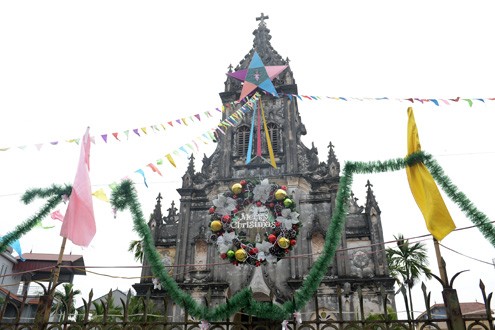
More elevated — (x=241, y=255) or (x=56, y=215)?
(x=56, y=215)

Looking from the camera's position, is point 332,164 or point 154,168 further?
point 332,164

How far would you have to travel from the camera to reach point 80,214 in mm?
7086

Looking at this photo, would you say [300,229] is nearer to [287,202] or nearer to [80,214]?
[287,202]

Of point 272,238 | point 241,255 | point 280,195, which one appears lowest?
point 241,255

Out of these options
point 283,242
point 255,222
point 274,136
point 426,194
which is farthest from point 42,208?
point 274,136

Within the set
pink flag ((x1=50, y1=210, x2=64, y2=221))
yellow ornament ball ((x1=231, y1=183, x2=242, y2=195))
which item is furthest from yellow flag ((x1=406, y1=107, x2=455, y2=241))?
pink flag ((x1=50, y1=210, x2=64, y2=221))

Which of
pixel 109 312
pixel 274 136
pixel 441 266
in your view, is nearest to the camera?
pixel 441 266

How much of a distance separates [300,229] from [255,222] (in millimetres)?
10589

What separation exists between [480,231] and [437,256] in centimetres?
89

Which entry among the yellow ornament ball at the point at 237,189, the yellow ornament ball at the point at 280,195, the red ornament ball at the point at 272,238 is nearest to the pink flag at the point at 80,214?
the yellow ornament ball at the point at 237,189

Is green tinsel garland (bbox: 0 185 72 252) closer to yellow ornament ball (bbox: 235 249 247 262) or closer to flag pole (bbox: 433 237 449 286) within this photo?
yellow ornament ball (bbox: 235 249 247 262)

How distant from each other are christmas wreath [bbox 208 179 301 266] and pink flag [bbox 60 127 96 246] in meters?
2.58

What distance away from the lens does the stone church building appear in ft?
58.3

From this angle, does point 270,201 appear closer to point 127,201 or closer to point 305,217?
point 127,201
